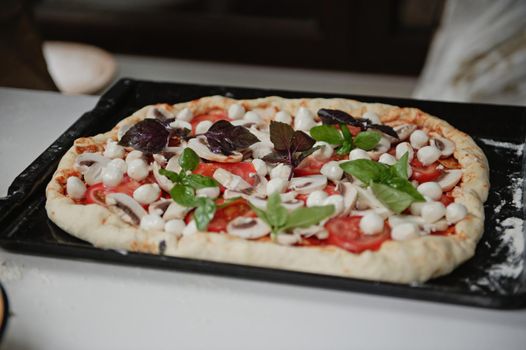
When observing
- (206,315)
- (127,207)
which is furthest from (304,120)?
(206,315)

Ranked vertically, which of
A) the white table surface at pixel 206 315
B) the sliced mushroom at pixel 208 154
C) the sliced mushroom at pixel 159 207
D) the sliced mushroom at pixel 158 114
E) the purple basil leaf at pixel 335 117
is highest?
the purple basil leaf at pixel 335 117

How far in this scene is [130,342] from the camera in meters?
1.23

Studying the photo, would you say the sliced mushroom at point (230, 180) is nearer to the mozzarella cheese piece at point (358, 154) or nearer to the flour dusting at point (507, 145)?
the mozzarella cheese piece at point (358, 154)

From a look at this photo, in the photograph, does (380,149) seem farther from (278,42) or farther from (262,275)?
(278,42)

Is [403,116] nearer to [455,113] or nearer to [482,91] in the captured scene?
[455,113]

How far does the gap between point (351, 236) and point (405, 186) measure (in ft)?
0.66

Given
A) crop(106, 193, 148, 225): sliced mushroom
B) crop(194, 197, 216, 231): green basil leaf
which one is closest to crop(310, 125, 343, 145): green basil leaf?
crop(194, 197, 216, 231): green basil leaf

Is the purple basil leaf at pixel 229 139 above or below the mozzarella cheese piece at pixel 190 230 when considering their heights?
above

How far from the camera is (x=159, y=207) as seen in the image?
1492mm

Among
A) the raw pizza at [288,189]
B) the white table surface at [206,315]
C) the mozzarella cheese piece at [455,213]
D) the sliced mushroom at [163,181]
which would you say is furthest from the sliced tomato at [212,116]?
the mozzarella cheese piece at [455,213]

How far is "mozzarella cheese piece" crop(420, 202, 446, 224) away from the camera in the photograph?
144 cm

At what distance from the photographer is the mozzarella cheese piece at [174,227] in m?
1.41

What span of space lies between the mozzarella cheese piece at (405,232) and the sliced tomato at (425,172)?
26 cm

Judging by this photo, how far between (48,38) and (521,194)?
3758mm
